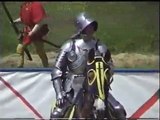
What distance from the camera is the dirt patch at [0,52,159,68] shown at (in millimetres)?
7109

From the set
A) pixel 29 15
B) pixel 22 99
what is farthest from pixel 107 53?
pixel 29 15

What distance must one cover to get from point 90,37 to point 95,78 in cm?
67

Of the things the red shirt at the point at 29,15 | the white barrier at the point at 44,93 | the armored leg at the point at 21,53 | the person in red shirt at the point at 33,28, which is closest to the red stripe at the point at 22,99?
the white barrier at the point at 44,93

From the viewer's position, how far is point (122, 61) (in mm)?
7328

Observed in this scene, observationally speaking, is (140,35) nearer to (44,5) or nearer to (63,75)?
(44,5)

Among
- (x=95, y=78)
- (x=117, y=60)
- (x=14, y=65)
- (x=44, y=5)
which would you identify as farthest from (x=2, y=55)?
(x=95, y=78)

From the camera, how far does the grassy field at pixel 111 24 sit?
723 cm

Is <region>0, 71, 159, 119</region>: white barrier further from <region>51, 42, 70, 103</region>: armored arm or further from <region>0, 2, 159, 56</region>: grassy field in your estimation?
<region>51, 42, 70, 103</region>: armored arm

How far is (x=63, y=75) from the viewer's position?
5.83 metres

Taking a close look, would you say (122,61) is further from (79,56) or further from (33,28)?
(79,56)

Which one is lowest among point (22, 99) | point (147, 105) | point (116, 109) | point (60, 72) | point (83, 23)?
point (147, 105)

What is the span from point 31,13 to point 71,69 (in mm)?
1622

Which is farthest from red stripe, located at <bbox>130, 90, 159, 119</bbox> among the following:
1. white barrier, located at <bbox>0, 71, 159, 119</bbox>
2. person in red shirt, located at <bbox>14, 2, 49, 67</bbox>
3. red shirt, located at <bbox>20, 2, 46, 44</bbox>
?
red shirt, located at <bbox>20, 2, 46, 44</bbox>

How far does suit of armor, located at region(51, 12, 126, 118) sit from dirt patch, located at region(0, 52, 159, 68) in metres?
1.11
